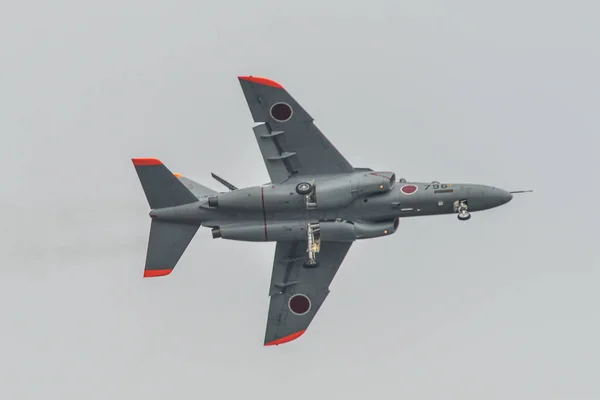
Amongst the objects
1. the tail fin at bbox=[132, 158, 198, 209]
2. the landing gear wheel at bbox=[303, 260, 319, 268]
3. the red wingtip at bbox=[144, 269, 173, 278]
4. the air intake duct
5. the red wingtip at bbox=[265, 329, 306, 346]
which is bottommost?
the red wingtip at bbox=[265, 329, 306, 346]

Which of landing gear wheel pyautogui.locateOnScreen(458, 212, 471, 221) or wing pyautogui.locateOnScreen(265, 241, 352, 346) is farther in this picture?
wing pyautogui.locateOnScreen(265, 241, 352, 346)

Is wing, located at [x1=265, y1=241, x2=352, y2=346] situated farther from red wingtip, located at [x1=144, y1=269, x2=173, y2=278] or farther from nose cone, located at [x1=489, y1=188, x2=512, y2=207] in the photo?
nose cone, located at [x1=489, y1=188, x2=512, y2=207]

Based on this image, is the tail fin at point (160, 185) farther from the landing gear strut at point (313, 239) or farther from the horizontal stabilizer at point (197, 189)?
the landing gear strut at point (313, 239)

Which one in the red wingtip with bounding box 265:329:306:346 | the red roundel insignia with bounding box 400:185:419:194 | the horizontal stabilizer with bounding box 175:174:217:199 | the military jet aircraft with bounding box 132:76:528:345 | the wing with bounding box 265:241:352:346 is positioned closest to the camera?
the military jet aircraft with bounding box 132:76:528:345

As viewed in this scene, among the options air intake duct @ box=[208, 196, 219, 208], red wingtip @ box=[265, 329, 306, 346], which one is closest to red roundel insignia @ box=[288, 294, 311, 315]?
red wingtip @ box=[265, 329, 306, 346]

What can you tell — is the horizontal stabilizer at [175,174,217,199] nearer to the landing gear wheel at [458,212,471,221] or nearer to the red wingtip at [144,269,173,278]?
the red wingtip at [144,269,173,278]

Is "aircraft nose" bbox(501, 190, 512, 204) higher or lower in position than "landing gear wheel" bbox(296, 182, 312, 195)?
higher

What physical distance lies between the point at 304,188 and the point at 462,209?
344 inches

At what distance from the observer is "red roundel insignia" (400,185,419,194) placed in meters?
62.0

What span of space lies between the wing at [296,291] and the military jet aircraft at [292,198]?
2.58 m

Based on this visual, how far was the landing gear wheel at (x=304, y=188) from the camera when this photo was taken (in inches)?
2403

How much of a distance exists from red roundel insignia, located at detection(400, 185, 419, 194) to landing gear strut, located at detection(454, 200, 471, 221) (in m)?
2.32

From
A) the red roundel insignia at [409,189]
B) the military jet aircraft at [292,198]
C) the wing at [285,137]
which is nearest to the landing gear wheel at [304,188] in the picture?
the military jet aircraft at [292,198]

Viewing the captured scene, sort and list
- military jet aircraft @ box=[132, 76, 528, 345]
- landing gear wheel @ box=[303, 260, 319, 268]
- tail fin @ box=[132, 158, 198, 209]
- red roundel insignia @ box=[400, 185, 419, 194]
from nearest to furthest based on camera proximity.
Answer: military jet aircraft @ box=[132, 76, 528, 345] → red roundel insignia @ box=[400, 185, 419, 194] → tail fin @ box=[132, 158, 198, 209] → landing gear wheel @ box=[303, 260, 319, 268]
